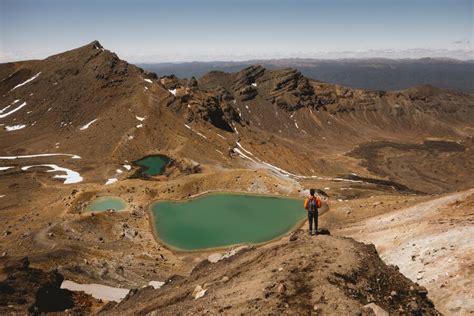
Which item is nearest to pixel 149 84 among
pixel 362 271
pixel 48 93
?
pixel 48 93

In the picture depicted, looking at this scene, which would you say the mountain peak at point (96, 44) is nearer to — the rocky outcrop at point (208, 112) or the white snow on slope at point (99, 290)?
the rocky outcrop at point (208, 112)

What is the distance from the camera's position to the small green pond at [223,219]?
49.6 m

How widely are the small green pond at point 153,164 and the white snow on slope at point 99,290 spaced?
208ft

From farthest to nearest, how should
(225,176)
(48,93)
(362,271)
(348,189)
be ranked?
(48,93)
(348,189)
(225,176)
(362,271)

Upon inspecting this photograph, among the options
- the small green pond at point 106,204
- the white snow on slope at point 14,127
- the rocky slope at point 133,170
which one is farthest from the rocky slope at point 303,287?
the white snow on slope at point 14,127

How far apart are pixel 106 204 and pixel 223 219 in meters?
19.7

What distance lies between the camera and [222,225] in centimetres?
5328

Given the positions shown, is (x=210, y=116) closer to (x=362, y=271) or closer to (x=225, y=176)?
(x=225, y=176)

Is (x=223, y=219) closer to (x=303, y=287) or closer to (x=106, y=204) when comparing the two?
(x=106, y=204)

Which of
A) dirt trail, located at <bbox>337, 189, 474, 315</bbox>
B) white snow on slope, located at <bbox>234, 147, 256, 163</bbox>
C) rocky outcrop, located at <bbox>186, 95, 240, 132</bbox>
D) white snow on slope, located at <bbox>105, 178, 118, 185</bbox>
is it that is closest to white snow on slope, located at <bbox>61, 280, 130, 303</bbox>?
dirt trail, located at <bbox>337, 189, 474, 315</bbox>

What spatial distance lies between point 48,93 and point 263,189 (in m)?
122

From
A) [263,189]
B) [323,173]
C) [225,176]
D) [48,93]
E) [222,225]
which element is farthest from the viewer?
[48,93]

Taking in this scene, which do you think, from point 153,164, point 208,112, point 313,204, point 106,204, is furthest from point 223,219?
point 208,112

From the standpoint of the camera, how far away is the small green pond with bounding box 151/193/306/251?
49.6 metres
